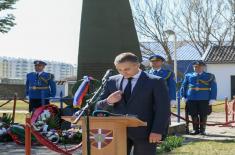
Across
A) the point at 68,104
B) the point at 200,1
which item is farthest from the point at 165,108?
the point at 200,1

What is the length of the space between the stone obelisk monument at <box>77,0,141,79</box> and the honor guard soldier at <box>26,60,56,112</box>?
2.76ft

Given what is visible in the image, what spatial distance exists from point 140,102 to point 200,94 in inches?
317

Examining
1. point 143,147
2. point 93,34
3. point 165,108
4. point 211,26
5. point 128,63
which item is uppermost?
point 211,26

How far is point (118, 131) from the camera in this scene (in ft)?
18.8

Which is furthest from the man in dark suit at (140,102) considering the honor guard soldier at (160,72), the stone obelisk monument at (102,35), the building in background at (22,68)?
the building in background at (22,68)

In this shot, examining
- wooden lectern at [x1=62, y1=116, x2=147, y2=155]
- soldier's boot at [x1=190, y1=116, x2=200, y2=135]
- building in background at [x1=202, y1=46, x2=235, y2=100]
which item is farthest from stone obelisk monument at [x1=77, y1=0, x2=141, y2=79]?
building in background at [x1=202, y1=46, x2=235, y2=100]

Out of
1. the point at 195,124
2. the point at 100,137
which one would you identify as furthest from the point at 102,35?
the point at 100,137

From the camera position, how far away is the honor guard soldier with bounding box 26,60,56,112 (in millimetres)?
13953

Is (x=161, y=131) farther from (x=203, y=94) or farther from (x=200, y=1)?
(x=200, y=1)

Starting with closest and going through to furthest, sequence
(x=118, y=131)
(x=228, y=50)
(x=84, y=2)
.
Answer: (x=118, y=131)
(x=84, y=2)
(x=228, y=50)

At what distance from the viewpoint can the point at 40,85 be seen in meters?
14.0

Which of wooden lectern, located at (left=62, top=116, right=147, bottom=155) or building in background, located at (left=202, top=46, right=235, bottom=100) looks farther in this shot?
building in background, located at (left=202, top=46, right=235, bottom=100)

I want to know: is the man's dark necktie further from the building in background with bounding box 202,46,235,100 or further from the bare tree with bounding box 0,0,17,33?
the building in background with bounding box 202,46,235,100

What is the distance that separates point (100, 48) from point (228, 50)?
41932 mm
